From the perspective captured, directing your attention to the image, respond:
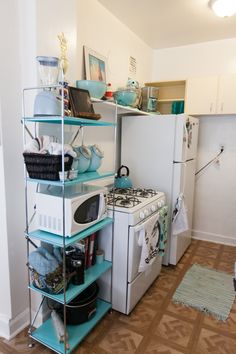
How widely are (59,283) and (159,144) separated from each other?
1.77 m

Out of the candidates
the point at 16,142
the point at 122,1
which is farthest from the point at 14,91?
the point at 122,1

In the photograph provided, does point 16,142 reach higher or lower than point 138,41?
lower

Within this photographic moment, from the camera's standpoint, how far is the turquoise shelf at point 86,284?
5.11ft

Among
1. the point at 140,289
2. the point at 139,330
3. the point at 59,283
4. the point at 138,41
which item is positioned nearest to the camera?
the point at 59,283

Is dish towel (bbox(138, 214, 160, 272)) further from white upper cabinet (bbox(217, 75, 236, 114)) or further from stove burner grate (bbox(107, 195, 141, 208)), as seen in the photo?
white upper cabinet (bbox(217, 75, 236, 114))

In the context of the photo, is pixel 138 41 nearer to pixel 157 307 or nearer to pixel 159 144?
pixel 159 144

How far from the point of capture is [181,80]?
3.27 meters

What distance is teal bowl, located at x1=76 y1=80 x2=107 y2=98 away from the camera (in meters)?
1.92

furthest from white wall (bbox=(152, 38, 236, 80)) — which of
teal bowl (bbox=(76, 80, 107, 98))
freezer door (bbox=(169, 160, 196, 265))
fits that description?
teal bowl (bbox=(76, 80, 107, 98))

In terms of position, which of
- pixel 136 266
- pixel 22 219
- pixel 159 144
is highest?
pixel 159 144

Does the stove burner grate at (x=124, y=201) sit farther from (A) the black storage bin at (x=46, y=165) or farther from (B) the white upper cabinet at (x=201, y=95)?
(B) the white upper cabinet at (x=201, y=95)

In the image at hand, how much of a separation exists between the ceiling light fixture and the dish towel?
1961 millimetres

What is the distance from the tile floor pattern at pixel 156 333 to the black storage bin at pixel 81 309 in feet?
0.42

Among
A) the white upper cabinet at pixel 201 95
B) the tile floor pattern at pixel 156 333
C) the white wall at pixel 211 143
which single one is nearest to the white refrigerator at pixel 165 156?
the white upper cabinet at pixel 201 95
